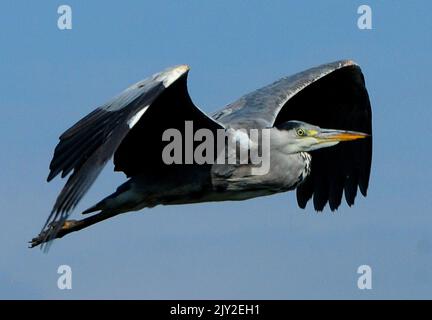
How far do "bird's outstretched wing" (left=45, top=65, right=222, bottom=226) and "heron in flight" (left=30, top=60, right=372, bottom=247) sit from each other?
0.01 meters

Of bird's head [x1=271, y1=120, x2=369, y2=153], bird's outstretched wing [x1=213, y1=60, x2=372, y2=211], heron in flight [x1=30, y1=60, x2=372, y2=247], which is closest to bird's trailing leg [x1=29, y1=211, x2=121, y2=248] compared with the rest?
heron in flight [x1=30, y1=60, x2=372, y2=247]

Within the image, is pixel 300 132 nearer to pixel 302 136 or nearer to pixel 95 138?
pixel 302 136

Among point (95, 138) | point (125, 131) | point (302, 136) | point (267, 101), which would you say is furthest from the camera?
point (267, 101)

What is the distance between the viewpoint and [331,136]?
13555 mm

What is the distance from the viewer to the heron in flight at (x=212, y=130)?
39.4 ft

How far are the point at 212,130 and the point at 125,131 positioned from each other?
1.55 metres

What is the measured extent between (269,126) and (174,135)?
1.11m

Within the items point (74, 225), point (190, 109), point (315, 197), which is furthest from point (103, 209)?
point (315, 197)

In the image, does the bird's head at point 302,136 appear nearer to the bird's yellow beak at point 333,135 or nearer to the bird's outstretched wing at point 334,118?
the bird's yellow beak at point 333,135

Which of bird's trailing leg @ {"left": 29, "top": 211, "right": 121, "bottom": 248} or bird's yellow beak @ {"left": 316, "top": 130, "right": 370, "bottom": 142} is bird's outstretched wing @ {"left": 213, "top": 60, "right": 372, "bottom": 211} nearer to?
bird's yellow beak @ {"left": 316, "top": 130, "right": 370, "bottom": 142}

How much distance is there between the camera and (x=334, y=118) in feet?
52.8

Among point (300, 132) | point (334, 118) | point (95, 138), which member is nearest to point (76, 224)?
point (95, 138)

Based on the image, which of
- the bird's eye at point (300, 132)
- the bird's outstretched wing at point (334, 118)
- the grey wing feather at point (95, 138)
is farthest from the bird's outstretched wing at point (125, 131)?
the bird's outstretched wing at point (334, 118)

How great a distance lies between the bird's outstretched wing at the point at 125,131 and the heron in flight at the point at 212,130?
0.5 inches
